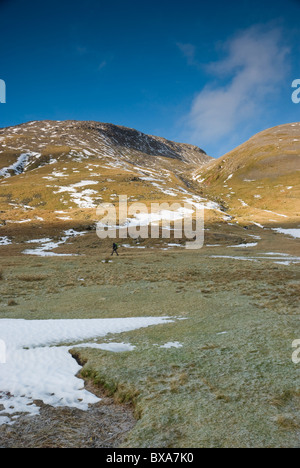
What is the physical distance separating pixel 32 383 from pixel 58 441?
123 inches

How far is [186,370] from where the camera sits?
30.9 feet

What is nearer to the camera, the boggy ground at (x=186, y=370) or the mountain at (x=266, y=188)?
the boggy ground at (x=186, y=370)

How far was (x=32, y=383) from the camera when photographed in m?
8.81

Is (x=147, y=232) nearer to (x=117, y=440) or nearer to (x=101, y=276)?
(x=101, y=276)

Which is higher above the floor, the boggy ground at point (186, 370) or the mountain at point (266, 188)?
the mountain at point (266, 188)

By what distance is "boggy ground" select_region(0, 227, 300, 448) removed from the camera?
20.8 feet

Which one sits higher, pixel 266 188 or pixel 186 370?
pixel 266 188

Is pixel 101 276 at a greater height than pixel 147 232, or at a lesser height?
lesser

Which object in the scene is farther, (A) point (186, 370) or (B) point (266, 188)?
(B) point (266, 188)

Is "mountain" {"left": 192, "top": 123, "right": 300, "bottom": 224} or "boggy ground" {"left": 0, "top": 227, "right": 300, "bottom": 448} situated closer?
"boggy ground" {"left": 0, "top": 227, "right": 300, "bottom": 448}

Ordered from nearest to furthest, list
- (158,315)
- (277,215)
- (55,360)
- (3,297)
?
(55,360)
(158,315)
(3,297)
(277,215)

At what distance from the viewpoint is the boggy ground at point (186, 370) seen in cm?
634

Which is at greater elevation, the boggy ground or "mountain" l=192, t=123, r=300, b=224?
"mountain" l=192, t=123, r=300, b=224
